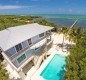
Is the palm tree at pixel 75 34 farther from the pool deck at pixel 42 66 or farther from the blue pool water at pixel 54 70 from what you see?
the blue pool water at pixel 54 70

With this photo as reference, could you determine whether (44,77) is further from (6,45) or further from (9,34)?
(9,34)

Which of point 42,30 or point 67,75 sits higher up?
point 42,30

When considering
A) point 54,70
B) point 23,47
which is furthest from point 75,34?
point 23,47

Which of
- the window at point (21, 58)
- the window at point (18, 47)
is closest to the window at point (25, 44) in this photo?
the window at point (18, 47)

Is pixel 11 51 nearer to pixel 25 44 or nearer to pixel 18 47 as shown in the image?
pixel 18 47

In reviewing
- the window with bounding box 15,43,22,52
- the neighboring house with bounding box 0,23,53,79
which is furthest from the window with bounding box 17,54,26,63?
the window with bounding box 15,43,22,52

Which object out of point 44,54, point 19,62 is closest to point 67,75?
point 19,62
